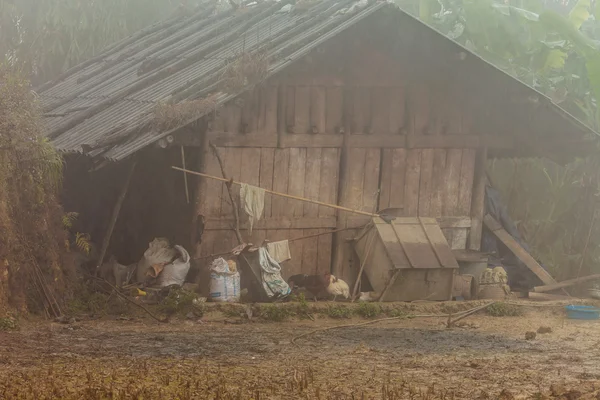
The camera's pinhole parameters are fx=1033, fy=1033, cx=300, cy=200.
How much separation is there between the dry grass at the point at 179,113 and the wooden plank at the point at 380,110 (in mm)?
3152

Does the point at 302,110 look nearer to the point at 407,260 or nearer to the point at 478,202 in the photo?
the point at 407,260

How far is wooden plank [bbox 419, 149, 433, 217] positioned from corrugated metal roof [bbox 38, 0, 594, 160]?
158 cm

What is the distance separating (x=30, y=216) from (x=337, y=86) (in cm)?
499

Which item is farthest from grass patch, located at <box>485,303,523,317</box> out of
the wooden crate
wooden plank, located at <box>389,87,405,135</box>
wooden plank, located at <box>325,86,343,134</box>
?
wooden plank, located at <box>325,86,343,134</box>

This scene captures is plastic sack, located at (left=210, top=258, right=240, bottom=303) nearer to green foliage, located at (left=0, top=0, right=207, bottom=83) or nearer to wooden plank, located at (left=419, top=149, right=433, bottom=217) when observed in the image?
wooden plank, located at (left=419, top=149, right=433, bottom=217)

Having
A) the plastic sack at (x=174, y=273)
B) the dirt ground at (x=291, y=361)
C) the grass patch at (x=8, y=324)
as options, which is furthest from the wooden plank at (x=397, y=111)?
the grass patch at (x=8, y=324)

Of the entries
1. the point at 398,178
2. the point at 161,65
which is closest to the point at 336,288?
the point at 398,178

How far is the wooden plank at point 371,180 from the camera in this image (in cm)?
1508

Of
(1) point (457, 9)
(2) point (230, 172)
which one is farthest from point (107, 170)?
(1) point (457, 9)

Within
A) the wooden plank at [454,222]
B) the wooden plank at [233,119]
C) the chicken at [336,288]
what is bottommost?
the chicken at [336,288]

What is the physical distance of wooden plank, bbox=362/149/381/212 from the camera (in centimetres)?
1508

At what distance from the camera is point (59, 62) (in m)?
24.3

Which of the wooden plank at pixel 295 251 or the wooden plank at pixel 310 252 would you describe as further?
the wooden plank at pixel 310 252

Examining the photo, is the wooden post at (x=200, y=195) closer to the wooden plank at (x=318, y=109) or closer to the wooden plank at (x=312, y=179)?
the wooden plank at (x=312, y=179)
